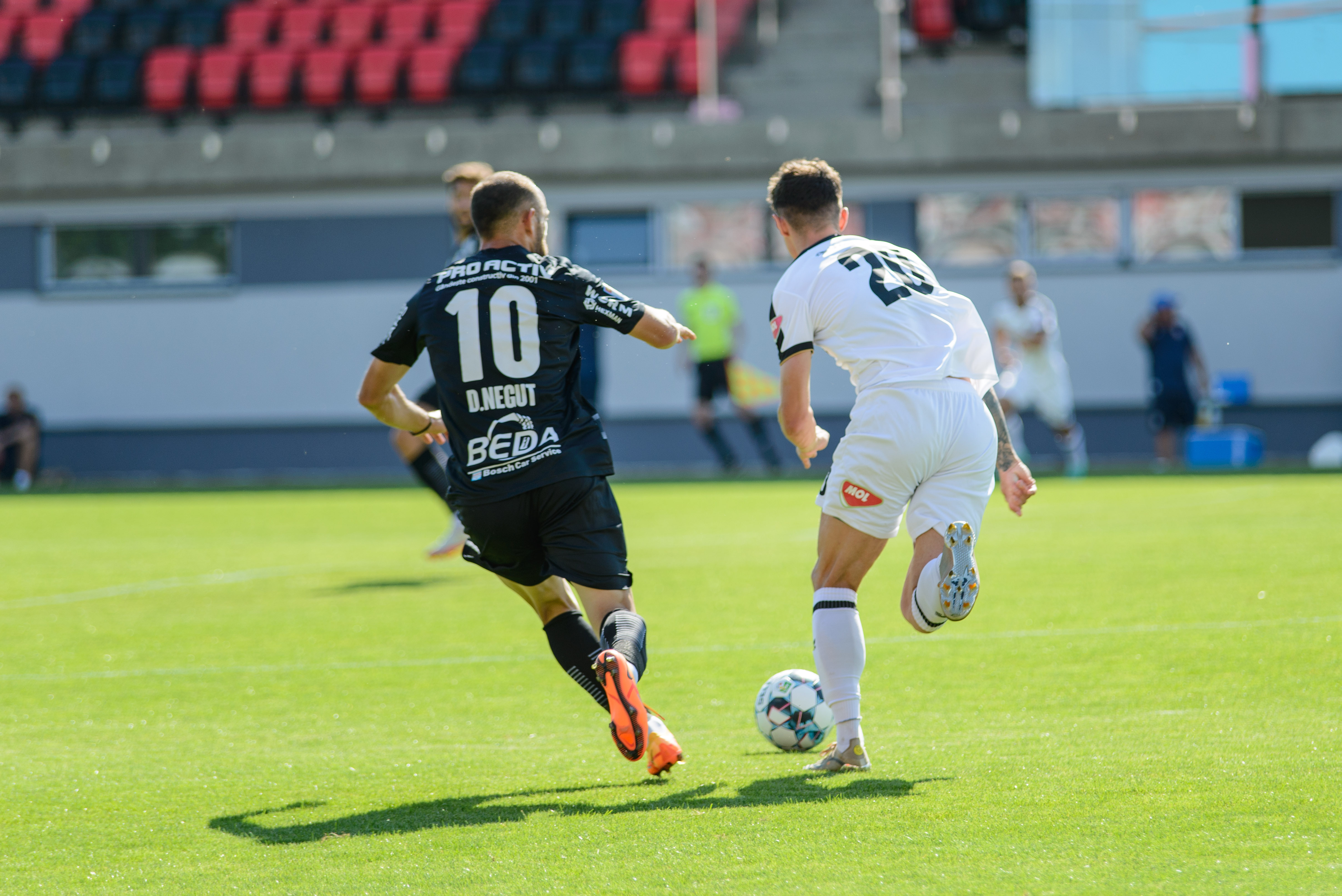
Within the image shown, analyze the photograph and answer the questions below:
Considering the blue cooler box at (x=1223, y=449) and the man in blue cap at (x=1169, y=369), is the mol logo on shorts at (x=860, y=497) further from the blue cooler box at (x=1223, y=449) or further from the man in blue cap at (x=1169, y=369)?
the blue cooler box at (x=1223, y=449)

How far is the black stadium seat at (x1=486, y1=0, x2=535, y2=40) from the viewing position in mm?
25625

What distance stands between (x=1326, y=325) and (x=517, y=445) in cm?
1923

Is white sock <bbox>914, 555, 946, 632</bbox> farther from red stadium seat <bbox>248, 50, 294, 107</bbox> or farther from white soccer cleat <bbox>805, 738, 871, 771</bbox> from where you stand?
red stadium seat <bbox>248, 50, 294, 107</bbox>

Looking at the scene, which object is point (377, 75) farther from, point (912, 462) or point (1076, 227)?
Result: point (912, 462)

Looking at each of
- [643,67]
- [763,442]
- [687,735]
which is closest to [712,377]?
[763,442]

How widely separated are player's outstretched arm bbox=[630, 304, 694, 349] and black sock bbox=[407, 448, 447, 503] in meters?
4.96

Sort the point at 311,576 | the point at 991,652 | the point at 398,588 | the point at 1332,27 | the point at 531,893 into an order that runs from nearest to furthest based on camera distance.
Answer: the point at 531,893 < the point at 991,652 < the point at 398,588 < the point at 311,576 < the point at 1332,27

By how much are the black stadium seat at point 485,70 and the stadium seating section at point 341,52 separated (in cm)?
2

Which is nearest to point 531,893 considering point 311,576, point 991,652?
point 991,652

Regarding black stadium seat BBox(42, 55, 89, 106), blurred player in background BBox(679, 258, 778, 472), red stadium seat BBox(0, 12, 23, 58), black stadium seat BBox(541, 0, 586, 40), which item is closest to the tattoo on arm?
blurred player in background BBox(679, 258, 778, 472)

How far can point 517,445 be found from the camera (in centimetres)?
453

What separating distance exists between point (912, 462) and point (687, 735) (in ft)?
4.17

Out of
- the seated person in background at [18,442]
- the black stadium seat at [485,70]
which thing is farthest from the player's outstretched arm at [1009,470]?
the black stadium seat at [485,70]

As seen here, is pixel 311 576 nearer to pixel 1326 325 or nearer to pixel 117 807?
pixel 117 807
